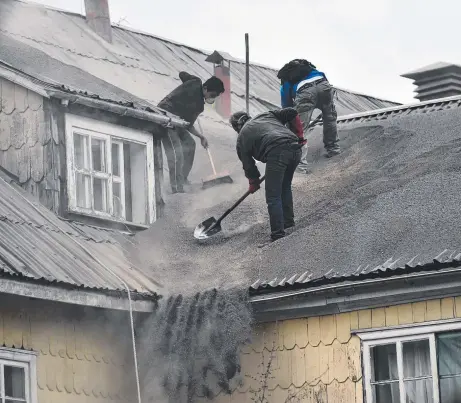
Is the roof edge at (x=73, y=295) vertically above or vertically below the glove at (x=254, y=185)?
below

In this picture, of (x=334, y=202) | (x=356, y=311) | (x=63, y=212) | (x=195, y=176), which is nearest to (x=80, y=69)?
(x=195, y=176)

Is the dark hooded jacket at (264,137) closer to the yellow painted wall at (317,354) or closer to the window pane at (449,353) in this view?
the yellow painted wall at (317,354)

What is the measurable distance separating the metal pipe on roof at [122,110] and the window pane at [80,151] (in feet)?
1.37

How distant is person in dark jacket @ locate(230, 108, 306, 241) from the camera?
1600 centimetres

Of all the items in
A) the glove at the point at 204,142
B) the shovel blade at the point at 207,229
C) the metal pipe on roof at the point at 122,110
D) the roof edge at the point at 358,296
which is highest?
the glove at the point at 204,142

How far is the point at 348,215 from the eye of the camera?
15.8m

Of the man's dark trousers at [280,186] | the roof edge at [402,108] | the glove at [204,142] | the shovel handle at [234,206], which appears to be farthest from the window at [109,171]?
the roof edge at [402,108]

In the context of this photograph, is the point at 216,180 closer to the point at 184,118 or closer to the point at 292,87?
the point at 184,118

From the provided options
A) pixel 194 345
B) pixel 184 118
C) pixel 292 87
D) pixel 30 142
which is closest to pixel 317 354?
pixel 194 345

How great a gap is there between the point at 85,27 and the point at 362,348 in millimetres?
10048

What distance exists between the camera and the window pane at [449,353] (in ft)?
44.5

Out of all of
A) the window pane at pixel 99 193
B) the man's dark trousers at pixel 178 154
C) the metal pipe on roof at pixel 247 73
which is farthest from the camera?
the metal pipe on roof at pixel 247 73

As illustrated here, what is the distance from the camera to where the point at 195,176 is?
19.1 metres

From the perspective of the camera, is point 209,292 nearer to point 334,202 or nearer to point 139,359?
point 139,359
